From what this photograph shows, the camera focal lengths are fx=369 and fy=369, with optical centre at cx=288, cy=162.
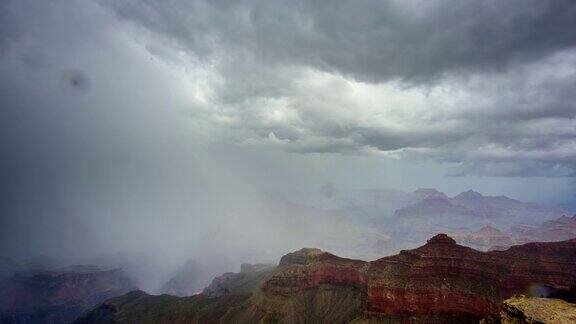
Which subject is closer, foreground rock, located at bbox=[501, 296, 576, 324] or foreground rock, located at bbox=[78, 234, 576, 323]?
foreground rock, located at bbox=[501, 296, 576, 324]

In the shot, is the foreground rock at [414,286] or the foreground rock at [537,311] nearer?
the foreground rock at [537,311]

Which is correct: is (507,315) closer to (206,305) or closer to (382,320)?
(382,320)

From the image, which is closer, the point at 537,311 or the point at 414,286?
the point at 537,311

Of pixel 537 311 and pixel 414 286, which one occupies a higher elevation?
pixel 537 311
